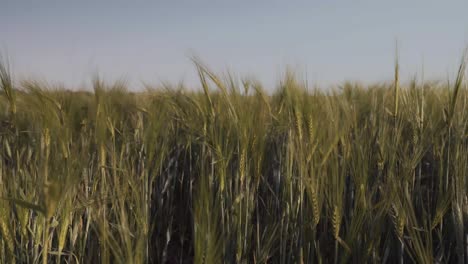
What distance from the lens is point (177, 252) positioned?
6.77ft

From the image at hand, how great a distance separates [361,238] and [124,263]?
2.59ft

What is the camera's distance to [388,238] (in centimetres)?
156

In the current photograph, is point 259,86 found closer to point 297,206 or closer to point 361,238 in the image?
point 297,206

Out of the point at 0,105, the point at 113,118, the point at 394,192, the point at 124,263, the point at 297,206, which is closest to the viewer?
the point at 124,263

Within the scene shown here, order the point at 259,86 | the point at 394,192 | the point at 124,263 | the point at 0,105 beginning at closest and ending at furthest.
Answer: the point at 124,263 < the point at 394,192 < the point at 259,86 < the point at 0,105

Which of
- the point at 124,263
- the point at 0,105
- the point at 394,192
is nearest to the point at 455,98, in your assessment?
the point at 394,192

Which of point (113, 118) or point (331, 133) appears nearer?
point (331, 133)

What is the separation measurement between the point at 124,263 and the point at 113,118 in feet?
3.24

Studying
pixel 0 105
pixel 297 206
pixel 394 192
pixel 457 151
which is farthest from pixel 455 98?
pixel 0 105

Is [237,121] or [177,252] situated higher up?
[237,121]

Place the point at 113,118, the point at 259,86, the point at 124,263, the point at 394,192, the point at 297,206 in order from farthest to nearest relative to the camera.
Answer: the point at 113,118
the point at 259,86
the point at 297,206
the point at 394,192
the point at 124,263

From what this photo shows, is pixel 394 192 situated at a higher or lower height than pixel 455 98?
lower

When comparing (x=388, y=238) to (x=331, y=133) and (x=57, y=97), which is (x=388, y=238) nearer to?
(x=331, y=133)

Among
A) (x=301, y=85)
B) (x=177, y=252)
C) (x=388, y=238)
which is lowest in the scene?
(x=177, y=252)
